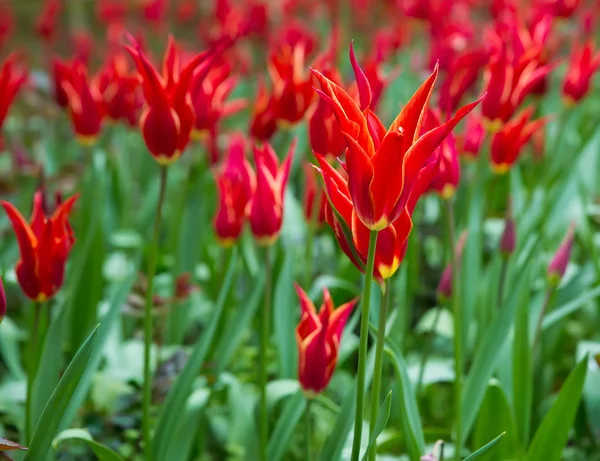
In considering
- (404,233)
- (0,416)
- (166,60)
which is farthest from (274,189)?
(0,416)

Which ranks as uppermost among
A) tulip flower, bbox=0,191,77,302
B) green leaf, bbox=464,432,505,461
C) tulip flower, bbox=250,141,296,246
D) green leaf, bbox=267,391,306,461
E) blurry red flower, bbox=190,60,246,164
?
blurry red flower, bbox=190,60,246,164

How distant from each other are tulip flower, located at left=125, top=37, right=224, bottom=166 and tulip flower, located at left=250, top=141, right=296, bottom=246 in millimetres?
126

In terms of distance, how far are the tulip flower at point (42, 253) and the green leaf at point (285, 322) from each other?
504mm

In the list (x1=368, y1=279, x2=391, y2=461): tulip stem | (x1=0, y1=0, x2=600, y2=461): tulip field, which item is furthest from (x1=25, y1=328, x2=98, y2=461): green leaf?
(x1=368, y1=279, x2=391, y2=461): tulip stem

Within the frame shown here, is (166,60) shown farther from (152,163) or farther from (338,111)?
(152,163)

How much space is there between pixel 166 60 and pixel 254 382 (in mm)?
815

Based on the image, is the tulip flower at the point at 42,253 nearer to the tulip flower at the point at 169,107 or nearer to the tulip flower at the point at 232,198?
the tulip flower at the point at 169,107

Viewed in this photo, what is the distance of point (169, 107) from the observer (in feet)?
3.54

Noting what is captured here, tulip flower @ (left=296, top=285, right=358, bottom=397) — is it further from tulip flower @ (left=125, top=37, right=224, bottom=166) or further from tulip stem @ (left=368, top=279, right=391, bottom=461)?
tulip flower @ (left=125, top=37, right=224, bottom=166)

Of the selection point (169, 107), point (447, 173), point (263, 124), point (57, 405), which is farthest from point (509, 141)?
point (57, 405)

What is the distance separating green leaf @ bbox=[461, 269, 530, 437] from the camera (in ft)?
3.96

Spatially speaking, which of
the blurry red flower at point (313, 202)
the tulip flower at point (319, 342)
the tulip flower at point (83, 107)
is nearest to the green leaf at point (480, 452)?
the tulip flower at point (319, 342)

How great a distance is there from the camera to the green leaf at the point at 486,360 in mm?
1206

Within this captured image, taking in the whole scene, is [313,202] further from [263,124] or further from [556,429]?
[556,429]
